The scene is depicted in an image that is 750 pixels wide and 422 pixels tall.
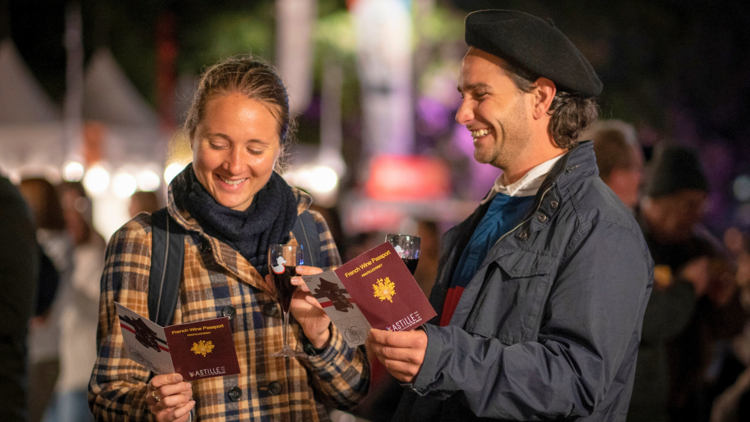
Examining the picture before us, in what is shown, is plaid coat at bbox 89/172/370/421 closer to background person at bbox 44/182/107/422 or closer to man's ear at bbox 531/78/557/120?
man's ear at bbox 531/78/557/120

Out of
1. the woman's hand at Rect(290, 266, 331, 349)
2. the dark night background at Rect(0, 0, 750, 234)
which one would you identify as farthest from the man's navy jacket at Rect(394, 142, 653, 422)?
the dark night background at Rect(0, 0, 750, 234)

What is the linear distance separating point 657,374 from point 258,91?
8.74 ft

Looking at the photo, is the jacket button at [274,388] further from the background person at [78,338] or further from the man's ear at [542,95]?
the background person at [78,338]

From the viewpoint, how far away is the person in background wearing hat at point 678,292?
342 centimetres

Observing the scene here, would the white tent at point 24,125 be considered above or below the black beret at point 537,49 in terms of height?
above

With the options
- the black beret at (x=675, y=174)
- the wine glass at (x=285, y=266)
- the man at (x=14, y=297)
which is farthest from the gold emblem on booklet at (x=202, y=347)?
the black beret at (x=675, y=174)

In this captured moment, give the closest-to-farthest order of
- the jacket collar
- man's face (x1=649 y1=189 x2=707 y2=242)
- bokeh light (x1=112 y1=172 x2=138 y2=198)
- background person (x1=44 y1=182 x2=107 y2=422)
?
the jacket collar → man's face (x1=649 y1=189 x2=707 y2=242) → background person (x1=44 y1=182 x2=107 y2=422) → bokeh light (x1=112 y1=172 x2=138 y2=198)

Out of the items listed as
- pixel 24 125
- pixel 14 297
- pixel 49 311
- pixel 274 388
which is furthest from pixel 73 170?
pixel 274 388

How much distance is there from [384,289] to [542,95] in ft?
3.09

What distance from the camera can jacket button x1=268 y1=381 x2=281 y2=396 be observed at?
90.7 inches

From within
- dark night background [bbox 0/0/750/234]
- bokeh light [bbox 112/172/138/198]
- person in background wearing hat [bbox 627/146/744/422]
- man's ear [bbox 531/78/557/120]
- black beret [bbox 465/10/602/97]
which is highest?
dark night background [bbox 0/0/750/234]

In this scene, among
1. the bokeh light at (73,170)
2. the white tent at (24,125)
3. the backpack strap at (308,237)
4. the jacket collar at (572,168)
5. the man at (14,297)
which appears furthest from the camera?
the bokeh light at (73,170)

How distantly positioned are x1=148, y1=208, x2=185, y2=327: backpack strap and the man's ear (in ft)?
4.58

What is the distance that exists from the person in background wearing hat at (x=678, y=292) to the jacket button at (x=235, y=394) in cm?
224
